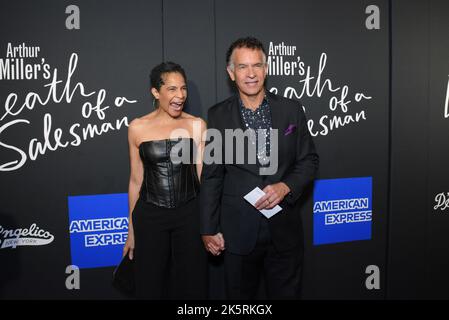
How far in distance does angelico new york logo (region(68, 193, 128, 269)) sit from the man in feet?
2.63

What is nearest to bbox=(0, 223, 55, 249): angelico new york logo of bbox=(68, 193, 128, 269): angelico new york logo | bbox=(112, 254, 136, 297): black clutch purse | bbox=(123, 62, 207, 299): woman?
bbox=(68, 193, 128, 269): angelico new york logo

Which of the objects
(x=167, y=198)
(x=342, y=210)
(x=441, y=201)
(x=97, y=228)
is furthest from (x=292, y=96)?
(x=97, y=228)

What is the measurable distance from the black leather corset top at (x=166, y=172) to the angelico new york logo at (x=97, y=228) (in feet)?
1.71

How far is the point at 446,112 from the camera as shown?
3.06 metres

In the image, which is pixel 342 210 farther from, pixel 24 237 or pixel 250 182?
pixel 24 237

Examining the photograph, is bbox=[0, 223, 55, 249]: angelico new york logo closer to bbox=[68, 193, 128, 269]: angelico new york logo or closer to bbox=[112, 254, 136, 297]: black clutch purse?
bbox=[68, 193, 128, 269]: angelico new york logo

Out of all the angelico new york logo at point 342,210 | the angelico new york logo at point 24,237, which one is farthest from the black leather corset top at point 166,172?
the angelico new york logo at point 342,210

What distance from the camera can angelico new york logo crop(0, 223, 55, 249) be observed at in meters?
2.54

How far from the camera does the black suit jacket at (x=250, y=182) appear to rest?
81.5 inches

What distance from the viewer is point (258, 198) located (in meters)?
2.02

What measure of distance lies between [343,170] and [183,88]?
1.43 meters

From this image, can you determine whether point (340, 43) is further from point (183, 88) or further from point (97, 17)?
point (97, 17)

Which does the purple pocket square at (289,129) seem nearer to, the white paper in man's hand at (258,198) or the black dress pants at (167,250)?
the white paper in man's hand at (258,198)

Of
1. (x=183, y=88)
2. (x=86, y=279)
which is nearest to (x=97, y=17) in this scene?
(x=183, y=88)
